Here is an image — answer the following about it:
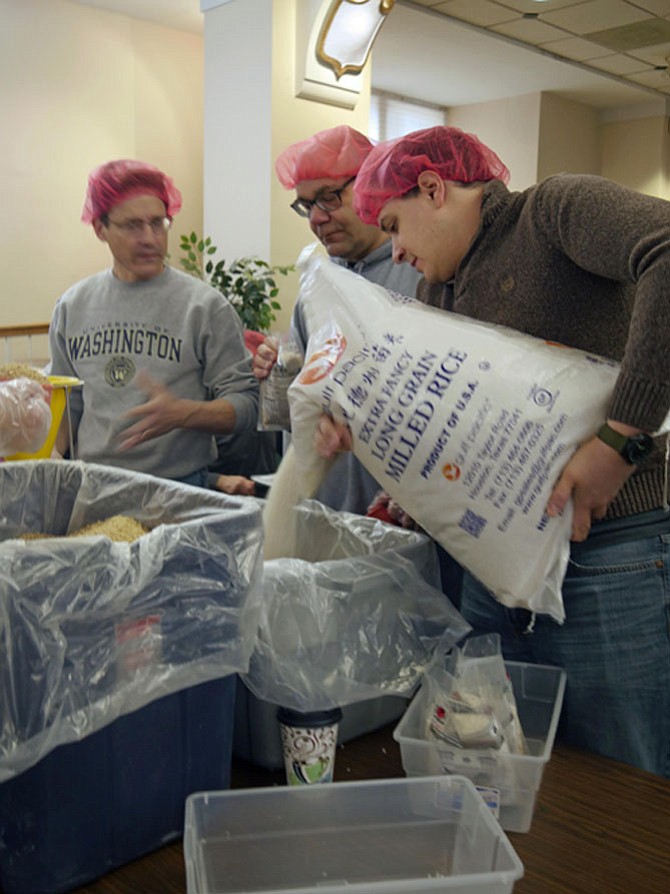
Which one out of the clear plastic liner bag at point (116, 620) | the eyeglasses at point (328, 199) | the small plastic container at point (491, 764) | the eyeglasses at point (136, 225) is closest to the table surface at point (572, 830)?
the small plastic container at point (491, 764)

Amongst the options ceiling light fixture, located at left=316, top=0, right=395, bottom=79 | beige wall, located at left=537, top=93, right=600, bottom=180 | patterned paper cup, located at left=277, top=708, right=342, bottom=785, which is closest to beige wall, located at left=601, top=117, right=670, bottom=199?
beige wall, located at left=537, top=93, right=600, bottom=180

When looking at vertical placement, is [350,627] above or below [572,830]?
above

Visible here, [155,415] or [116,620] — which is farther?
[155,415]

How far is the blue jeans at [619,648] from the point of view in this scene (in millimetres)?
1079

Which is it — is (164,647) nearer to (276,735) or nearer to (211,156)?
(276,735)

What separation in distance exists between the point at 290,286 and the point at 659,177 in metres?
4.66

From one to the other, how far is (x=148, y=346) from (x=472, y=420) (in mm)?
981

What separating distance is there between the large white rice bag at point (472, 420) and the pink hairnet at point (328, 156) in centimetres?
59

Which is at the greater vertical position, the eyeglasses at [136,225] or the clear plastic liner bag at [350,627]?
the eyeglasses at [136,225]

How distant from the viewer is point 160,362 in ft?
5.80

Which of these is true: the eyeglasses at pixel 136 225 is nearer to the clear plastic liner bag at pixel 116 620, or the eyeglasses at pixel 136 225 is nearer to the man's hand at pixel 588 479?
the clear plastic liner bag at pixel 116 620

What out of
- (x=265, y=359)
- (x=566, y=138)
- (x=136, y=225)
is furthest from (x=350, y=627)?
(x=566, y=138)

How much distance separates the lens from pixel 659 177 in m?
7.55

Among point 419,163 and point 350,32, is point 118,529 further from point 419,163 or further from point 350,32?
point 350,32
